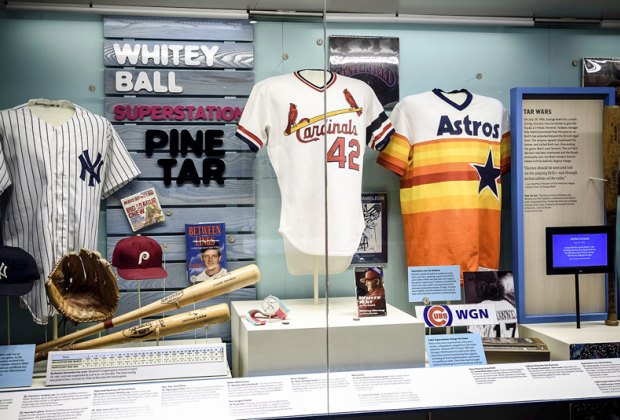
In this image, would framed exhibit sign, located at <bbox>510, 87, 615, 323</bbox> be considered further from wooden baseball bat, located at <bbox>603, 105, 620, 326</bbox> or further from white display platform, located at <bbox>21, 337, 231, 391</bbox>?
white display platform, located at <bbox>21, 337, 231, 391</bbox>

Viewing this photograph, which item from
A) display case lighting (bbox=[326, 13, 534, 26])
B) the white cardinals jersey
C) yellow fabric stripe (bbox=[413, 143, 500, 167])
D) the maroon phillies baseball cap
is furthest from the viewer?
yellow fabric stripe (bbox=[413, 143, 500, 167])

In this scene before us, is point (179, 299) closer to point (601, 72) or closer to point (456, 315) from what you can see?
point (456, 315)

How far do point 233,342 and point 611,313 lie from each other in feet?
4.41

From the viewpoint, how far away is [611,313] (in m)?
2.47

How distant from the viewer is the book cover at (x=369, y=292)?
2.26 m

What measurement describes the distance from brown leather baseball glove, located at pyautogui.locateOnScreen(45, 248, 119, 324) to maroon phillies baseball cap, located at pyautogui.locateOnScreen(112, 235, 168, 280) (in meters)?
0.04

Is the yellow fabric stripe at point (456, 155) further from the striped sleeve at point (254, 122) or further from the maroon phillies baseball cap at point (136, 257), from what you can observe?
the maroon phillies baseball cap at point (136, 257)

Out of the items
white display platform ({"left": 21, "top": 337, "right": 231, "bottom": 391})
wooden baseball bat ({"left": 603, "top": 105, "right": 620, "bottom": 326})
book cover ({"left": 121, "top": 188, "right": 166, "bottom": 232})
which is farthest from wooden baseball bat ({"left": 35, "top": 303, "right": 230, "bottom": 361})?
wooden baseball bat ({"left": 603, "top": 105, "right": 620, "bottom": 326})

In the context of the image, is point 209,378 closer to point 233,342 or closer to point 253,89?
point 233,342

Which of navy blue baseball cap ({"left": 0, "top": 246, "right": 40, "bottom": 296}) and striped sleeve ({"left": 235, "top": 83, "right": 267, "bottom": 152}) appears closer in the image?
navy blue baseball cap ({"left": 0, "top": 246, "right": 40, "bottom": 296})

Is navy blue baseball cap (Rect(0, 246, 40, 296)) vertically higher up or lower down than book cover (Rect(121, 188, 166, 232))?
lower down

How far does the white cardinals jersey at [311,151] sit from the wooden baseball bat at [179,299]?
17cm

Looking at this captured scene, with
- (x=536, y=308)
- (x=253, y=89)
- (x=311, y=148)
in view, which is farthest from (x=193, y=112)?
(x=536, y=308)

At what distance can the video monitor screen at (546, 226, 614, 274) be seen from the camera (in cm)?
242
